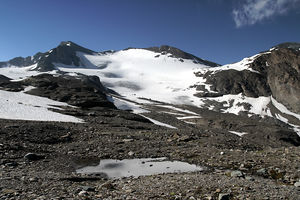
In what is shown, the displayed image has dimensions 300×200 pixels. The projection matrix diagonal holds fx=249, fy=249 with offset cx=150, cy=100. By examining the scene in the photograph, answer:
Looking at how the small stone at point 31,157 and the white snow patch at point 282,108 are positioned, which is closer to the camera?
the small stone at point 31,157

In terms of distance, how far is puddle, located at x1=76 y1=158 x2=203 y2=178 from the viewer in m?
14.4

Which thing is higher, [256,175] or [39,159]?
[256,175]

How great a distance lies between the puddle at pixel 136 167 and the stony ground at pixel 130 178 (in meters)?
0.82

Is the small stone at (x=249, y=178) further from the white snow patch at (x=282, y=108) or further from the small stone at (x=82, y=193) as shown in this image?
the white snow patch at (x=282, y=108)

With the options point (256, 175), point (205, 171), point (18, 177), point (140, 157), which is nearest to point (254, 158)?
point (256, 175)

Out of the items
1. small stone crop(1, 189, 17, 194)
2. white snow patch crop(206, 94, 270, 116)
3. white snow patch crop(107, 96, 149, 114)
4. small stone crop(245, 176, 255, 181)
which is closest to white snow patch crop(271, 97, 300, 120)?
white snow patch crop(206, 94, 270, 116)

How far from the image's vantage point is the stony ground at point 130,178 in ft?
32.4

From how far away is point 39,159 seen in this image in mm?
16625

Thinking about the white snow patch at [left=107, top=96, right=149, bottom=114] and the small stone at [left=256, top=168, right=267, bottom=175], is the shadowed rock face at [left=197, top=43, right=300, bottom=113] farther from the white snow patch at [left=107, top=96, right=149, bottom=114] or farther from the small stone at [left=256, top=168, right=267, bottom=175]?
the small stone at [left=256, top=168, right=267, bottom=175]

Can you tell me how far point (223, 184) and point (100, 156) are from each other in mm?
10102

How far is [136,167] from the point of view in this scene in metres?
15.7

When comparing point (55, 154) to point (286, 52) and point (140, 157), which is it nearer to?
point (140, 157)

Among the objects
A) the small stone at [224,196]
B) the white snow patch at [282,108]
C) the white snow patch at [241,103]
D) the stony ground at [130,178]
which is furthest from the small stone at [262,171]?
the white snow patch at [282,108]

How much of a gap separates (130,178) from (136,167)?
294cm
